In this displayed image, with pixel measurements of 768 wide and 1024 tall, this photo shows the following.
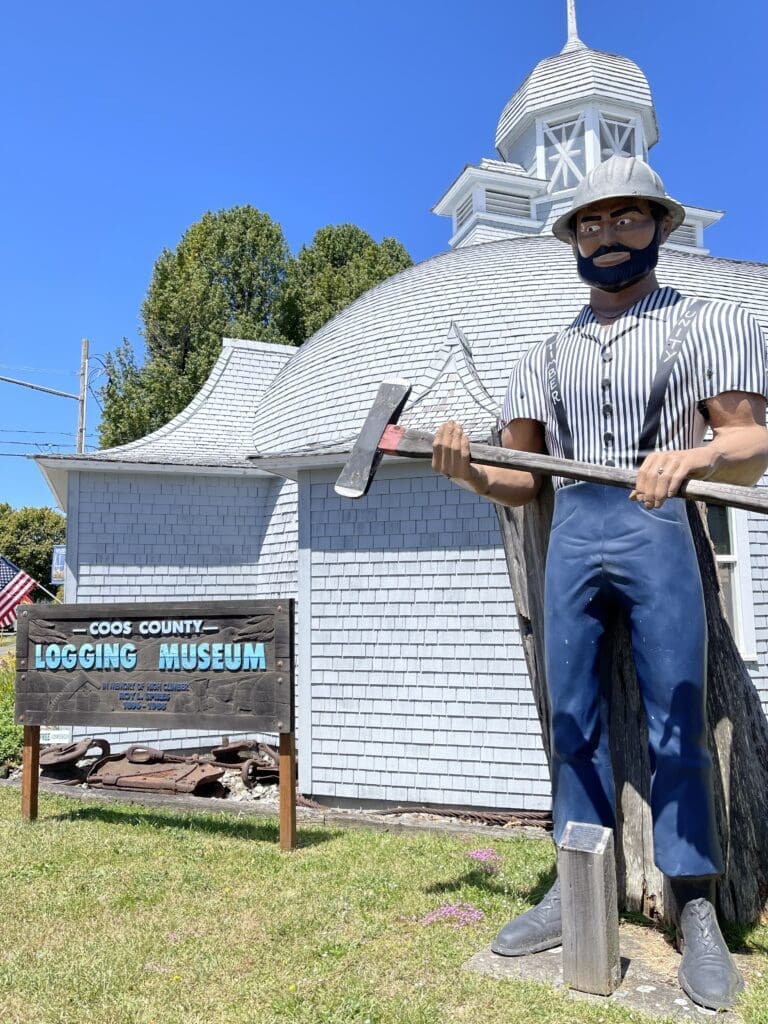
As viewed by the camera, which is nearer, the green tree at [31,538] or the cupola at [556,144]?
the cupola at [556,144]

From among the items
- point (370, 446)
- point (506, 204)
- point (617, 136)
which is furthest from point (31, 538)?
point (370, 446)

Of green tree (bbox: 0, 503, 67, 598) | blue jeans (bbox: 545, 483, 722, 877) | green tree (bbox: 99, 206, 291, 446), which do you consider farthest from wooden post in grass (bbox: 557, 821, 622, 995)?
green tree (bbox: 0, 503, 67, 598)

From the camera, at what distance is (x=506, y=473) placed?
3.40m

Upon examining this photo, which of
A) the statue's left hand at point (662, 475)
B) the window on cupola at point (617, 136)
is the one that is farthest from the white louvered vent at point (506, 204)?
the statue's left hand at point (662, 475)

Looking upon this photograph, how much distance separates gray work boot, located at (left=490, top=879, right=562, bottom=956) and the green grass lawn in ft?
0.67

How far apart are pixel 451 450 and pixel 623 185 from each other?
1.22 metres

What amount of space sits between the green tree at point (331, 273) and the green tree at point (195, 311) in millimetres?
547

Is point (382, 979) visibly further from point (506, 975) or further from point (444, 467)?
point (444, 467)

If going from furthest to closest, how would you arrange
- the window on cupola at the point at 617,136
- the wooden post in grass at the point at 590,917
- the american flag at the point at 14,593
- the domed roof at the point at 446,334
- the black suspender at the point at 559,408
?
the american flag at the point at 14,593, the window on cupola at the point at 617,136, the domed roof at the point at 446,334, the black suspender at the point at 559,408, the wooden post in grass at the point at 590,917

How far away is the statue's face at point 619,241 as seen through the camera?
3.15 meters

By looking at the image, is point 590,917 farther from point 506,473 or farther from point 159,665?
point 159,665

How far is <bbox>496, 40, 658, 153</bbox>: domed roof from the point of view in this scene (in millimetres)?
15227

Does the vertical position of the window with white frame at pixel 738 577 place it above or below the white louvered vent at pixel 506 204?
below

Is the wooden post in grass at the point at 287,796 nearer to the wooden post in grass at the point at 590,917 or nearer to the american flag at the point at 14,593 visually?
the wooden post in grass at the point at 590,917
